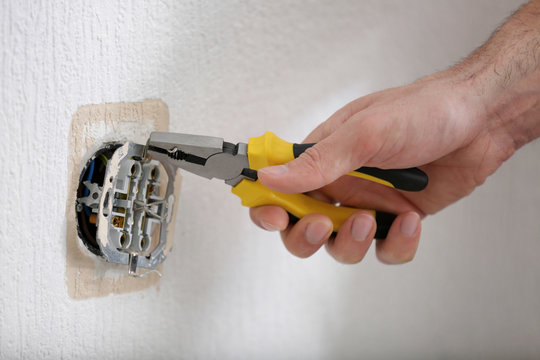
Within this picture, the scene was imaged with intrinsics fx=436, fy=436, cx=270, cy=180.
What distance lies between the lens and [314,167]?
47 centimetres

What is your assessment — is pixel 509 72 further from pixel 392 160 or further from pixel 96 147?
pixel 96 147

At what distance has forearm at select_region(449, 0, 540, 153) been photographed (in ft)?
1.99

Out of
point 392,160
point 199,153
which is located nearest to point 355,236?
point 392,160

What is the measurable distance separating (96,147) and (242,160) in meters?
0.16

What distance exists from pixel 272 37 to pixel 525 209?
0.77 m

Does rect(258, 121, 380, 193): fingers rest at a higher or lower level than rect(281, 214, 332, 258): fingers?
higher

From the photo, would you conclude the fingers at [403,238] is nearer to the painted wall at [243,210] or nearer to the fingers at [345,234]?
the fingers at [345,234]

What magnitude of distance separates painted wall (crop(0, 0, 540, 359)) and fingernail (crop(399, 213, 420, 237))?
0.22m

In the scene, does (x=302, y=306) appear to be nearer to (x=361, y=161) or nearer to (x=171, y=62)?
(x=361, y=161)

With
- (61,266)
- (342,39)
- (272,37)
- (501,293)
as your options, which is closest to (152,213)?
(61,266)

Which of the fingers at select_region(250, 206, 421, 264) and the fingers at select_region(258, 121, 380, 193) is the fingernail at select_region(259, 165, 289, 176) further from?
the fingers at select_region(250, 206, 421, 264)

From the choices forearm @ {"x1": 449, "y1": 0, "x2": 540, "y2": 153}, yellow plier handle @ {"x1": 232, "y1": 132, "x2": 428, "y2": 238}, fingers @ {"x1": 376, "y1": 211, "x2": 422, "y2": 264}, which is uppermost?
forearm @ {"x1": 449, "y1": 0, "x2": 540, "y2": 153}

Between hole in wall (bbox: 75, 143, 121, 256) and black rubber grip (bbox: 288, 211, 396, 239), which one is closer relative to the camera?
hole in wall (bbox: 75, 143, 121, 256)

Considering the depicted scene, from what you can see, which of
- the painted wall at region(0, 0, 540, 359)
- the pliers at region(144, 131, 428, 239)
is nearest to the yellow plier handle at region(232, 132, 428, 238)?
the pliers at region(144, 131, 428, 239)
